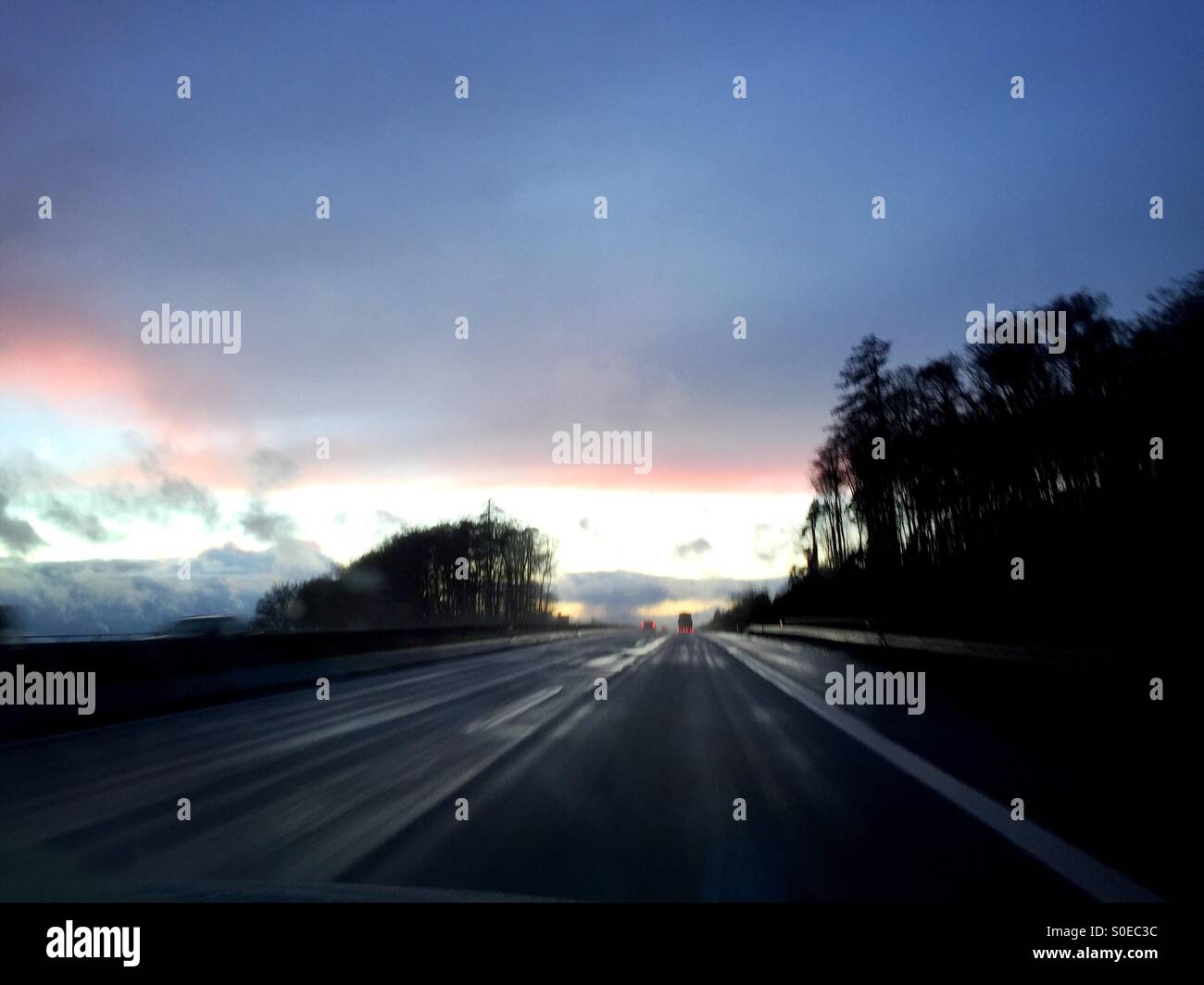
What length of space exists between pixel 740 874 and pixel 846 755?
20.4 ft

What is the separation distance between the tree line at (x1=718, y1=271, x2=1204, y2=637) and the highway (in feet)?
16.5

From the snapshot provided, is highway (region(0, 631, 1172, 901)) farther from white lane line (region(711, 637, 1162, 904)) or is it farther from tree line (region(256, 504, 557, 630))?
tree line (region(256, 504, 557, 630))

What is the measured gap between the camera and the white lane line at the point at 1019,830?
20.0ft

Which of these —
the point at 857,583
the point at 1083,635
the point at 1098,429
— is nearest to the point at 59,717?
the point at 1083,635

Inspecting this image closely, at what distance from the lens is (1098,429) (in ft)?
111

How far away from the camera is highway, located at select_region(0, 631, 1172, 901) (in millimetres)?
6340

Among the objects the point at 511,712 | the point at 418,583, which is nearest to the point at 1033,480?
the point at 511,712

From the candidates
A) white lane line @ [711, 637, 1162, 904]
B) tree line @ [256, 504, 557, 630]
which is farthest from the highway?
tree line @ [256, 504, 557, 630]

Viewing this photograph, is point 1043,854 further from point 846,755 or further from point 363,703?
point 363,703

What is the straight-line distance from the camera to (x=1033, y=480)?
41.0 meters

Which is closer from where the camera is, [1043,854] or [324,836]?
[1043,854]

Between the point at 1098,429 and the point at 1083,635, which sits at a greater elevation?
the point at 1098,429

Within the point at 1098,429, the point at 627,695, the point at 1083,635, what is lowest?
the point at 627,695
